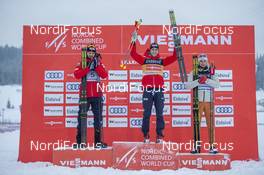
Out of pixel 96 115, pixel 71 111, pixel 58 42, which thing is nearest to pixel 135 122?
pixel 96 115

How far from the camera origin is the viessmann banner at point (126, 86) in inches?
276

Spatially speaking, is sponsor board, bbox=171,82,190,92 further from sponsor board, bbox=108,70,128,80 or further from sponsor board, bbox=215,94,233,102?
sponsor board, bbox=108,70,128,80

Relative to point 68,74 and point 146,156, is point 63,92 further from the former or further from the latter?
point 146,156

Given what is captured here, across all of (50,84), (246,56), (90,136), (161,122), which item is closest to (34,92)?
(50,84)

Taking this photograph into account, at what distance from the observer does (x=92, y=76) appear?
6.19 metres

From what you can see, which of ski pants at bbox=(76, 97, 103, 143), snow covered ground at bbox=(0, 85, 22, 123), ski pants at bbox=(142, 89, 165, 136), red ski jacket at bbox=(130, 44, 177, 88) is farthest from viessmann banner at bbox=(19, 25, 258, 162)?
snow covered ground at bbox=(0, 85, 22, 123)

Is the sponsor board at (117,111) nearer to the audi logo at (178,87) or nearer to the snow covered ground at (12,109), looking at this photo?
the audi logo at (178,87)

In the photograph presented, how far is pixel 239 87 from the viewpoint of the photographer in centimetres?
711

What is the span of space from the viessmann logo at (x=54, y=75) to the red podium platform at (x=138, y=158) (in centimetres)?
205

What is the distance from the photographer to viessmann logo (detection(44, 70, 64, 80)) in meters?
7.07

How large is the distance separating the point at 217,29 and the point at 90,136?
355cm

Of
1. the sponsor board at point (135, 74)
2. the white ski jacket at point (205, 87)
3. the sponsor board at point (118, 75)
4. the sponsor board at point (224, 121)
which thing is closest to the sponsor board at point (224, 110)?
the sponsor board at point (224, 121)

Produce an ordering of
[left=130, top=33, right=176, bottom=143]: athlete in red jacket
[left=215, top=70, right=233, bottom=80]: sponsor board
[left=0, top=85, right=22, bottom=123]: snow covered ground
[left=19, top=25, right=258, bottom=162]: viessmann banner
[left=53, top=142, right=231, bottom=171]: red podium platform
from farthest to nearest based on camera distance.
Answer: [left=0, top=85, right=22, bottom=123]: snow covered ground < [left=215, top=70, right=233, bottom=80]: sponsor board < [left=19, top=25, right=258, bottom=162]: viessmann banner < [left=130, top=33, right=176, bottom=143]: athlete in red jacket < [left=53, top=142, right=231, bottom=171]: red podium platform

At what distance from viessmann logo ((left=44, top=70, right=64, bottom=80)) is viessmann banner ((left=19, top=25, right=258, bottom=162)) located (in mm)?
14
